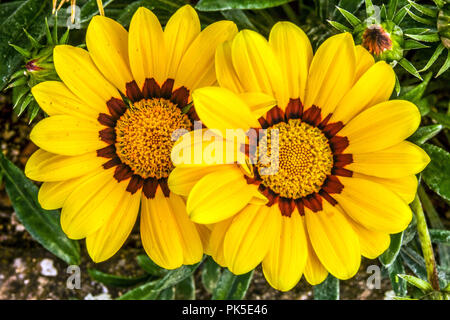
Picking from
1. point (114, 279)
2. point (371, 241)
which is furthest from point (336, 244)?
point (114, 279)

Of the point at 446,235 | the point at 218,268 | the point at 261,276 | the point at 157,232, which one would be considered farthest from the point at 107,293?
the point at 446,235

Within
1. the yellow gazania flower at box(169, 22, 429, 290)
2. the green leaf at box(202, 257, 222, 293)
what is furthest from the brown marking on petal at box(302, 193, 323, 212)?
the green leaf at box(202, 257, 222, 293)

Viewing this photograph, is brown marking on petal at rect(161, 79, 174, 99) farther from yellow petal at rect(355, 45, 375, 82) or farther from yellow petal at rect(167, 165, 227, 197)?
yellow petal at rect(355, 45, 375, 82)

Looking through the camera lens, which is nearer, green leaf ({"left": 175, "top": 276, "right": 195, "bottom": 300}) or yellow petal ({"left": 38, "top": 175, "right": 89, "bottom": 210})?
yellow petal ({"left": 38, "top": 175, "right": 89, "bottom": 210})

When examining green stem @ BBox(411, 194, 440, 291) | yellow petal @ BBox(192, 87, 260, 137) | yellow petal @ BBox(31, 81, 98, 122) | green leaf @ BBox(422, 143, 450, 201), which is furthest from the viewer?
green leaf @ BBox(422, 143, 450, 201)

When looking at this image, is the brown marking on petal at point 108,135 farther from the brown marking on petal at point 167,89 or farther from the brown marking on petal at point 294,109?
the brown marking on petal at point 294,109
